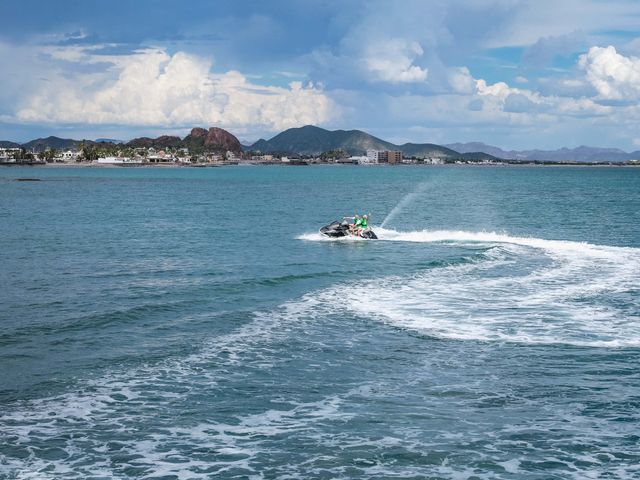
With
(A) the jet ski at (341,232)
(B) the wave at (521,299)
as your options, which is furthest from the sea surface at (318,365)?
(A) the jet ski at (341,232)

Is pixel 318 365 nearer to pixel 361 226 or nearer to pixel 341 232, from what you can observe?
pixel 341 232

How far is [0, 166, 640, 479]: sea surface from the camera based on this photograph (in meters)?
17.2

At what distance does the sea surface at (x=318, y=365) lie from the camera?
17172mm

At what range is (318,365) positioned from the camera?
24281 millimetres

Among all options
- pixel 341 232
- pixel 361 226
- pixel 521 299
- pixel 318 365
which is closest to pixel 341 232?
pixel 341 232

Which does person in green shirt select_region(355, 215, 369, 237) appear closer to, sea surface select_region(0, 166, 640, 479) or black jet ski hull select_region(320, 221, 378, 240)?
black jet ski hull select_region(320, 221, 378, 240)

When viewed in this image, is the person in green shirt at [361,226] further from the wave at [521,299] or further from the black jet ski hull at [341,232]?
the wave at [521,299]

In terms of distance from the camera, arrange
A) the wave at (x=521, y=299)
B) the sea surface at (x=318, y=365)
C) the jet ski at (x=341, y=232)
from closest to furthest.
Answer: the sea surface at (x=318, y=365)
the wave at (x=521, y=299)
the jet ski at (x=341, y=232)

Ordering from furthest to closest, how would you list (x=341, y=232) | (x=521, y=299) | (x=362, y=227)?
1. (x=362, y=227)
2. (x=341, y=232)
3. (x=521, y=299)

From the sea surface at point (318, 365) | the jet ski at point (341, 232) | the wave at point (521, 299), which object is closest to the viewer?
the sea surface at point (318, 365)

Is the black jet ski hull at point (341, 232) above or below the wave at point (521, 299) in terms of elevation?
above

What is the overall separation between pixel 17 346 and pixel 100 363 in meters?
4.28

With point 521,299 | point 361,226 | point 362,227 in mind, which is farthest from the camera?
point 361,226

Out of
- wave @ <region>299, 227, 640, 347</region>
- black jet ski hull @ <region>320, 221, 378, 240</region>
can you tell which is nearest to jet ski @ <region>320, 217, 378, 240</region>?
black jet ski hull @ <region>320, 221, 378, 240</region>
